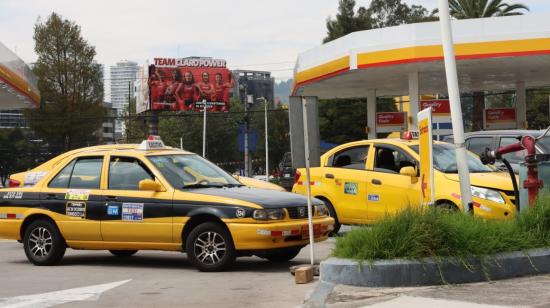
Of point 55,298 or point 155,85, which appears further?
point 155,85

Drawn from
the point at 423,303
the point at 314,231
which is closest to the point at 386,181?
the point at 314,231

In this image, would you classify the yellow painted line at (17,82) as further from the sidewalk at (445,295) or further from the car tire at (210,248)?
the sidewalk at (445,295)

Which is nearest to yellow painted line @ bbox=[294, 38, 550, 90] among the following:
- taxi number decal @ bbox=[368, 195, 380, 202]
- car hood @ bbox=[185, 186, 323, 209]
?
taxi number decal @ bbox=[368, 195, 380, 202]

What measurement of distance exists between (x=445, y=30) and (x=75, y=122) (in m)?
52.3

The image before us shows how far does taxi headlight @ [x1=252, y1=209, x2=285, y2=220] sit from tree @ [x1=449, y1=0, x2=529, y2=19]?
36.3 m

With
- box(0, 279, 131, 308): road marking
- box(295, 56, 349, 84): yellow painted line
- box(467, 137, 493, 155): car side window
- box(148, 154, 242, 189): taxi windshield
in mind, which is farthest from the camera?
box(295, 56, 349, 84): yellow painted line

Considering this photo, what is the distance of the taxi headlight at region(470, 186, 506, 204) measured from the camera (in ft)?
36.8

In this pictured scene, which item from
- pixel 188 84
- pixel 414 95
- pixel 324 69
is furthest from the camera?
pixel 188 84

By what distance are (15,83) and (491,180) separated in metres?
23.8

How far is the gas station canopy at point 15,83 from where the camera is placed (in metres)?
29.4

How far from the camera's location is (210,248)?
986 cm

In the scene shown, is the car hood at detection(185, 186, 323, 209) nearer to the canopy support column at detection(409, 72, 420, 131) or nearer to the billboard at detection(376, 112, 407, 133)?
the canopy support column at detection(409, 72, 420, 131)

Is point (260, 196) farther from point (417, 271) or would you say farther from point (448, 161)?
point (448, 161)

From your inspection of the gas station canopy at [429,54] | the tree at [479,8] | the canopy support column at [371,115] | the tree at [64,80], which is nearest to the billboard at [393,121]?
the canopy support column at [371,115]
